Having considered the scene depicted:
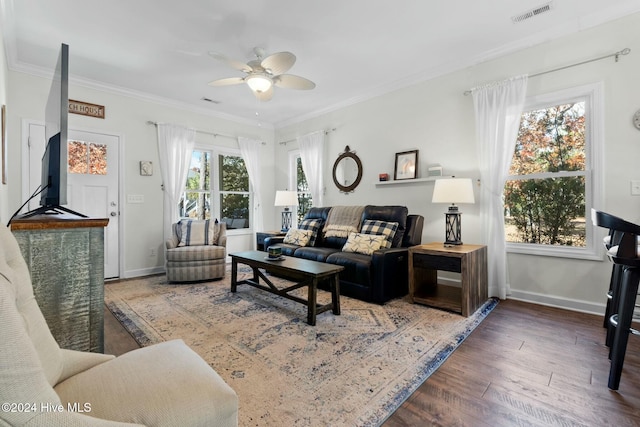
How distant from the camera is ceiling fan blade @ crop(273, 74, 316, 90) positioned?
123 inches

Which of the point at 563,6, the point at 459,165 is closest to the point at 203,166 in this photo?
the point at 459,165

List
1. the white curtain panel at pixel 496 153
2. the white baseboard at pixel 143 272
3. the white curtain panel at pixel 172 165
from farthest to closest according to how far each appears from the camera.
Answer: the white curtain panel at pixel 172 165
the white baseboard at pixel 143 272
the white curtain panel at pixel 496 153

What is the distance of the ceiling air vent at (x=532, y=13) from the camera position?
2.58 m

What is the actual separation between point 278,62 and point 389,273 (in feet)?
7.69

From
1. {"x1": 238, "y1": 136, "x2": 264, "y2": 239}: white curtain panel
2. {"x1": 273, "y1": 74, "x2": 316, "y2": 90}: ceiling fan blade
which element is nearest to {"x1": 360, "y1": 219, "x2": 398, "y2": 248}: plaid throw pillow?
{"x1": 273, "y1": 74, "x2": 316, "y2": 90}: ceiling fan blade

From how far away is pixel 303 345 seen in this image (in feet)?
7.07

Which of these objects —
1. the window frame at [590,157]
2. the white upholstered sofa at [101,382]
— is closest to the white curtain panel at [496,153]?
the window frame at [590,157]

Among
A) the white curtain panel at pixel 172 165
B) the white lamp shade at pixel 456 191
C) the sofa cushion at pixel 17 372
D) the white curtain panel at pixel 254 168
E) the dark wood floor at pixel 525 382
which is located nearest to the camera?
the sofa cushion at pixel 17 372

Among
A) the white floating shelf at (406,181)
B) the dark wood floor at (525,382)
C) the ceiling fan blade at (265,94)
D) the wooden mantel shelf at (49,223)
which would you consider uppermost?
the ceiling fan blade at (265,94)

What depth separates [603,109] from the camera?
8.79 ft

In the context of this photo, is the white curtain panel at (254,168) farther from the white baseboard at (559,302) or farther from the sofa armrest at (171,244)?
the white baseboard at (559,302)

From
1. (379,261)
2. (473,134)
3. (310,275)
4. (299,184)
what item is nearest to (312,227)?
(379,261)

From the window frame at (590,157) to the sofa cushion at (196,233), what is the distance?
13.6 ft

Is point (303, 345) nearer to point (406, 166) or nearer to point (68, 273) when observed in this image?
point (68, 273)
